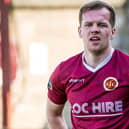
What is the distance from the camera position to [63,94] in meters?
2.54

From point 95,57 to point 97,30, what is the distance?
14cm

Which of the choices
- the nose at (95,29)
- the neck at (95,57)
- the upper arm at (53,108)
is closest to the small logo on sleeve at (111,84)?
the neck at (95,57)

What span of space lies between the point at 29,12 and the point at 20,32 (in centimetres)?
23

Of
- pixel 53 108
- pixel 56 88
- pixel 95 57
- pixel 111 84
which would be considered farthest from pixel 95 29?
pixel 53 108

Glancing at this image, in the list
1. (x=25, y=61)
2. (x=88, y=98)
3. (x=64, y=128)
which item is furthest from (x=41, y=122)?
(x=88, y=98)

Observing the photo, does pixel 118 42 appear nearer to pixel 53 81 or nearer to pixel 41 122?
pixel 41 122

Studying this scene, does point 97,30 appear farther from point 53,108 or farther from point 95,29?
point 53,108

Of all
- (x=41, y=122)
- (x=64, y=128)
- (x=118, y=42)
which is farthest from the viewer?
(x=41, y=122)

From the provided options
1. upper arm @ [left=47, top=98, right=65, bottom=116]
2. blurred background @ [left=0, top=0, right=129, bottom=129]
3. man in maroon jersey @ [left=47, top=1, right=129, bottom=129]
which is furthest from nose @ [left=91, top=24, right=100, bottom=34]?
blurred background @ [left=0, top=0, right=129, bottom=129]

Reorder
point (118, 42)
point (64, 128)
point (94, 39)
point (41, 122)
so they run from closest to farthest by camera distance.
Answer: point (94, 39), point (64, 128), point (118, 42), point (41, 122)

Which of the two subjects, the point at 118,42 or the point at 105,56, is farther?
the point at 118,42

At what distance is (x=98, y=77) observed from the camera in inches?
92.6

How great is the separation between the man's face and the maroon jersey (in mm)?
88

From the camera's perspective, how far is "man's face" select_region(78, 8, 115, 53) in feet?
7.56
